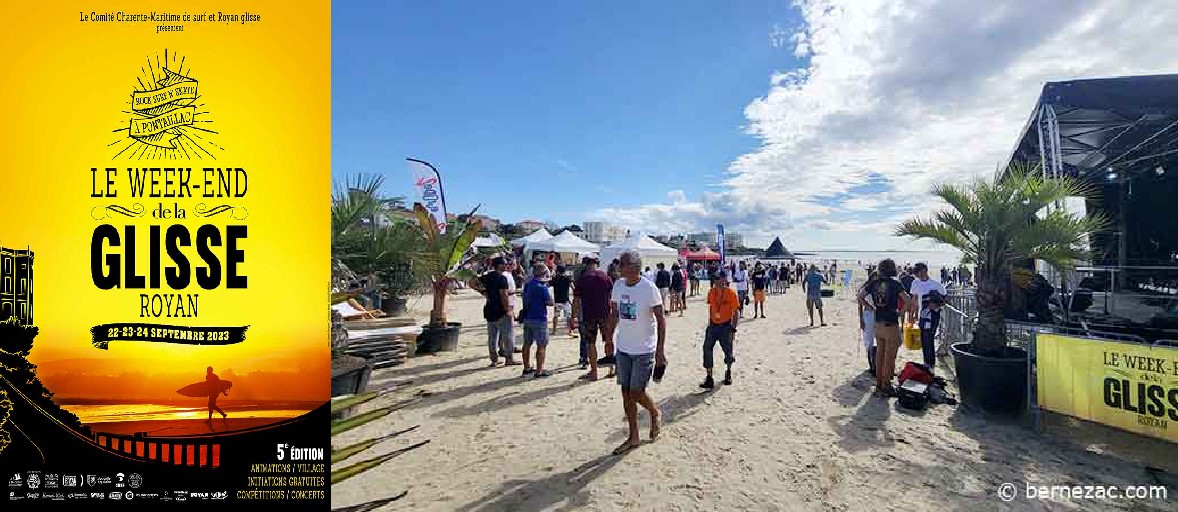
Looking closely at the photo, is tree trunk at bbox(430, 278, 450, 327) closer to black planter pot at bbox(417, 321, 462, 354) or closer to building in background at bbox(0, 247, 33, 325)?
black planter pot at bbox(417, 321, 462, 354)

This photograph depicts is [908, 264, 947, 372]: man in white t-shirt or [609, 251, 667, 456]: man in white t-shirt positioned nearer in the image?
[609, 251, 667, 456]: man in white t-shirt

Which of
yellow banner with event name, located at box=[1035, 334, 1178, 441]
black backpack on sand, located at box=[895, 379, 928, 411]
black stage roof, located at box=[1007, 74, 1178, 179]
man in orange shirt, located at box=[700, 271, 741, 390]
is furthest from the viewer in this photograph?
black stage roof, located at box=[1007, 74, 1178, 179]

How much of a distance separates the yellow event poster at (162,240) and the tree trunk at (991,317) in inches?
249

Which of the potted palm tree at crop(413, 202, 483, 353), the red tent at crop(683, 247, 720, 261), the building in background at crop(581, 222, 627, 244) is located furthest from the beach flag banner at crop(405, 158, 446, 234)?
A: the building in background at crop(581, 222, 627, 244)

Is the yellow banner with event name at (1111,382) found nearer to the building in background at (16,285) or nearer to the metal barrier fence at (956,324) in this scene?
the metal barrier fence at (956,324)

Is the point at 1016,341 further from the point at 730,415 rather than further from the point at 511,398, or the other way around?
the point at 511,398

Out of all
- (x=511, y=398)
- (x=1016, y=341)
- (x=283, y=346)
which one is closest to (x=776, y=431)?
(x=511, y=398)

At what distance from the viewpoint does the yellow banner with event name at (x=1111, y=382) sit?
12.0 feet

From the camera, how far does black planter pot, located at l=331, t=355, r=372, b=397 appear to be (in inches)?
175

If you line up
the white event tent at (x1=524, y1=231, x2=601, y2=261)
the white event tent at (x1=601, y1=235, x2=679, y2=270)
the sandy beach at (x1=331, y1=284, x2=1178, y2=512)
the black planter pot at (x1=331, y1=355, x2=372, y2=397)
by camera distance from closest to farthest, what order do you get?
the sandy beach at (x1=331, y1=284, x2=1178, y2=512), the black planter pot at (x1=331, y1=355, x2=372, y2=397), the white event tent at (x1=601, y1=235, x2=679, y2=270), the white event tent at (x1=524, y1=231, x2=601, y2=261)

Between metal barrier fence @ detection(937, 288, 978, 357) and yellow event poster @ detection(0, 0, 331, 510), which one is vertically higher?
yellow event poster @ detection(0, 0, 331, 510)

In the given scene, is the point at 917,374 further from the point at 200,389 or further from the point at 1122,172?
the point at 1122,172

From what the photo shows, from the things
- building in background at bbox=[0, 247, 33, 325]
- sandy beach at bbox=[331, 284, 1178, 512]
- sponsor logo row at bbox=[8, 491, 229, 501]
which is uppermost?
building in background at bbox=[0, 247, 33, 325]

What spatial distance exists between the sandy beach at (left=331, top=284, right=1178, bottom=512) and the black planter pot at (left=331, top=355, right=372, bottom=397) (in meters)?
0.43
